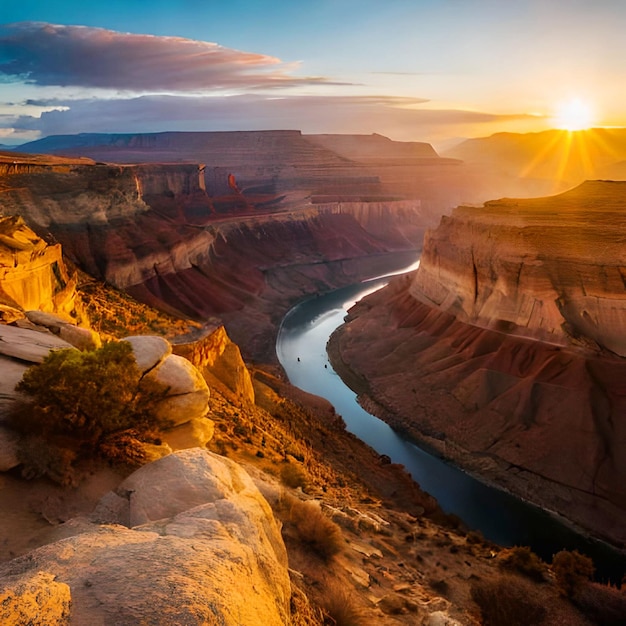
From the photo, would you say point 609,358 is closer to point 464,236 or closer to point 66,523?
point 464,236

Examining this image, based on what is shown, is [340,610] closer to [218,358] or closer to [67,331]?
[67,331]

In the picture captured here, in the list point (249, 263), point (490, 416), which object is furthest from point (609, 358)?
point (249, 263)

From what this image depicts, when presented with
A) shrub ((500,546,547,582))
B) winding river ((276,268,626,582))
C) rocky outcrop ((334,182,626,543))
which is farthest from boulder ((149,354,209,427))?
rocky outcrop ((334,182,626,543))

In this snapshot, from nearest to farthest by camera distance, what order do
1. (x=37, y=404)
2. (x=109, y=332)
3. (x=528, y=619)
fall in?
(x=37, y=404)
(x=528, y=619)
(x=109, y=332)

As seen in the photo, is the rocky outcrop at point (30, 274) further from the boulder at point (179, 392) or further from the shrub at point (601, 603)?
the shrub at point (601, 603)

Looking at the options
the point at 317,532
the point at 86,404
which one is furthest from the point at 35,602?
the point at 317,532

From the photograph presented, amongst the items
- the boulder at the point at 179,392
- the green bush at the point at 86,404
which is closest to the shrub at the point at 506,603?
the boulder at the point at 179,392
